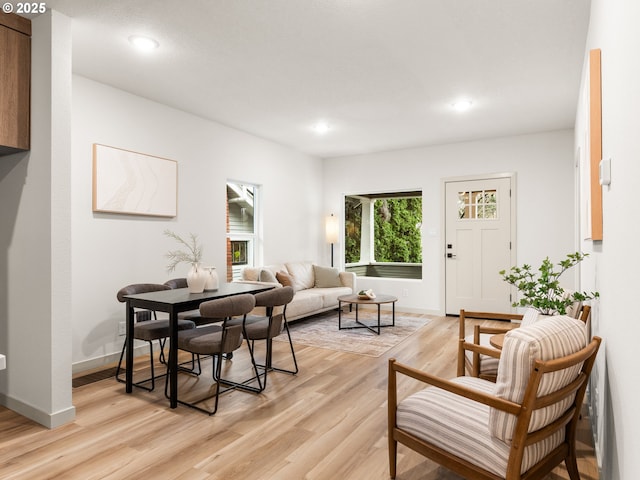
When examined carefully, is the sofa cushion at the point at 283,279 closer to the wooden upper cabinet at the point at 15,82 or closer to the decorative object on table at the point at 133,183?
the decorative object on table at the point at 133,183

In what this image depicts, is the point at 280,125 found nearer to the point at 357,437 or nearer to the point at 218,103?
the point at 218,103

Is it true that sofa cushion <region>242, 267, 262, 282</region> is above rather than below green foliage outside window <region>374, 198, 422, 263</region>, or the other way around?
below

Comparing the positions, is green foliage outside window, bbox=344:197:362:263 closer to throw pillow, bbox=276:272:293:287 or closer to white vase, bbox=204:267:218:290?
throw pillow, bbox=276:272:293:287

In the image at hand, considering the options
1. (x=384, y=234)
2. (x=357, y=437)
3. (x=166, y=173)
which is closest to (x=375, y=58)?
(x=166, y=173)

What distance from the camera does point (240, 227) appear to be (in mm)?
5875

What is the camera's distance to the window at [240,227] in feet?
18.6

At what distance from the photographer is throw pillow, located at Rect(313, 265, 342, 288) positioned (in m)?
6.59

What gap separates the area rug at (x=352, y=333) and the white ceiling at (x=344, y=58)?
8.78ft

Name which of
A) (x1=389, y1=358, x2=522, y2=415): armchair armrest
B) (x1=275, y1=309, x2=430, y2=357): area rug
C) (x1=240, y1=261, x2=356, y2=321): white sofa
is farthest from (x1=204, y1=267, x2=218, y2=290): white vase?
(x1=389, y1=358, x2=522, y2=415): armchair armrest

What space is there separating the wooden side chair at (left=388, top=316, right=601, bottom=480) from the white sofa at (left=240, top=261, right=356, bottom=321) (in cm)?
307

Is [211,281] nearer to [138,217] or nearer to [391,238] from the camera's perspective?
[138,217]

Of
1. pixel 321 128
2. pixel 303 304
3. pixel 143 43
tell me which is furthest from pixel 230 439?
pixel 321 128

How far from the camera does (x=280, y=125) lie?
5402 mm

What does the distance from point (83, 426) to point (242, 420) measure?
994 mm
